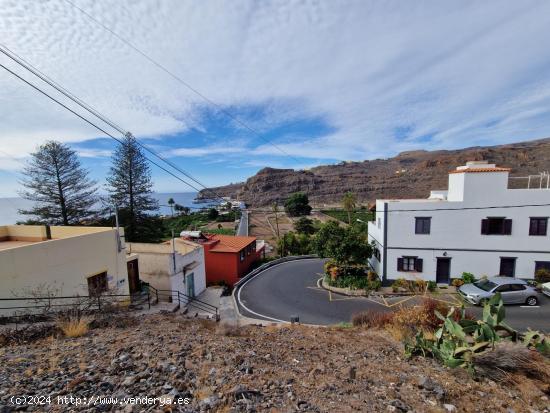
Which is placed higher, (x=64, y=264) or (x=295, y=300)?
(x=64, y=264)

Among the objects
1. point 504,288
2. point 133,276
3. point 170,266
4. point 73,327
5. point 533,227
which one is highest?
point 533,227

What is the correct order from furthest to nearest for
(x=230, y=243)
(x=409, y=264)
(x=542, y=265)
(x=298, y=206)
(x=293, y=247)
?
1. (x=298, y=206)
2. (x=293, y=247)
3. (x=230, y=243)
4. (x=409, y=264)
5. (x=542, y=265)

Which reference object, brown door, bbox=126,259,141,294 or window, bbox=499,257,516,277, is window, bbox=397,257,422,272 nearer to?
window, bbox=499,257,516,277

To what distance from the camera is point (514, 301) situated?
12281 millimetres

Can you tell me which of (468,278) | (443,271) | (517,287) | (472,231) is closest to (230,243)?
(443,271)

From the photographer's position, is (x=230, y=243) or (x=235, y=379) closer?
(x=235, y=379)

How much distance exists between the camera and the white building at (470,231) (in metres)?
14.3

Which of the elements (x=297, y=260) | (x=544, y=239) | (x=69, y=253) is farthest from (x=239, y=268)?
→ (x=544, y=239)

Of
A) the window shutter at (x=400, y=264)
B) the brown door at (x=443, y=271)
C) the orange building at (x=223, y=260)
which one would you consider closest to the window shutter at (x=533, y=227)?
the brown door at (x=443, y=271)

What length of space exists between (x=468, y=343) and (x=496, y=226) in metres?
13.6

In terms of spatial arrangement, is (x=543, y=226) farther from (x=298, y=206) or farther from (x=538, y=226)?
(x=298, y=206)

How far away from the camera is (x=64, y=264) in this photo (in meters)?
7.93

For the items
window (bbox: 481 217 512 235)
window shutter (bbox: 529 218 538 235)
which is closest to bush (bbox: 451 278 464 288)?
window (bbox: 481 217 512 235)

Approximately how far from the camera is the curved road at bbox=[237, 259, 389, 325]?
12.6 m
